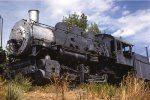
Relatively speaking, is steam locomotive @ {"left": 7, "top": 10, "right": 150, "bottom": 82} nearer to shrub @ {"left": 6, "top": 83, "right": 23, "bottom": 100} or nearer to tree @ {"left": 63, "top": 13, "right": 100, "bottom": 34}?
shrub @ {"left": 6, "top": 83, "right": 23, "bottom": 100}

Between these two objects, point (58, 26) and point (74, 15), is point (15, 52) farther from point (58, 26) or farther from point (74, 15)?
point (74, 15)

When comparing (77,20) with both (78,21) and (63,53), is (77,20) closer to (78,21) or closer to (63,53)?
(78,21)

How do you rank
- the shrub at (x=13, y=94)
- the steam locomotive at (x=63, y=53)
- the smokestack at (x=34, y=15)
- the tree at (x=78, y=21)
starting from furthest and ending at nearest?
the tree at (x=78, y=21), the smokestack at (x=34, y=15), the steam locomotive at (x=63, y=53), the shrub at (x=13, y=94)

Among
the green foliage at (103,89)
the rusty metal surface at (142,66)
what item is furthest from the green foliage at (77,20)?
the green foliage at (103,89)

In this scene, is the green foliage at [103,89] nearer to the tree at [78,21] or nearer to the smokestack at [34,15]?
the smokestack at [34,15]

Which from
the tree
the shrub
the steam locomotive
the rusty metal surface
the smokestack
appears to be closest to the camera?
the shrub

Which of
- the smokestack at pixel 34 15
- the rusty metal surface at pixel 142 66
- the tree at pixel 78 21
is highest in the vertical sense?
the tree at pixel 78 21

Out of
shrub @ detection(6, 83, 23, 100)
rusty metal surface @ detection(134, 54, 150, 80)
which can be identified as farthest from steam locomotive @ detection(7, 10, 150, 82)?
shrub @ detection(6, 83, 23, 100)

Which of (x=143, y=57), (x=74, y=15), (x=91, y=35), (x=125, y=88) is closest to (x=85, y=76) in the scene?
(x=91, y=35)

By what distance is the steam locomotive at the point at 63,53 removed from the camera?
45.9ft

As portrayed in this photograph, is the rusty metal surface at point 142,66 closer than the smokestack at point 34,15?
No

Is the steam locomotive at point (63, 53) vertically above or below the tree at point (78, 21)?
below

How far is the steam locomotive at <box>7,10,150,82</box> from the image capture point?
14.0m

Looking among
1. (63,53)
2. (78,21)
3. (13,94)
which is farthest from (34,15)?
(78,21)
